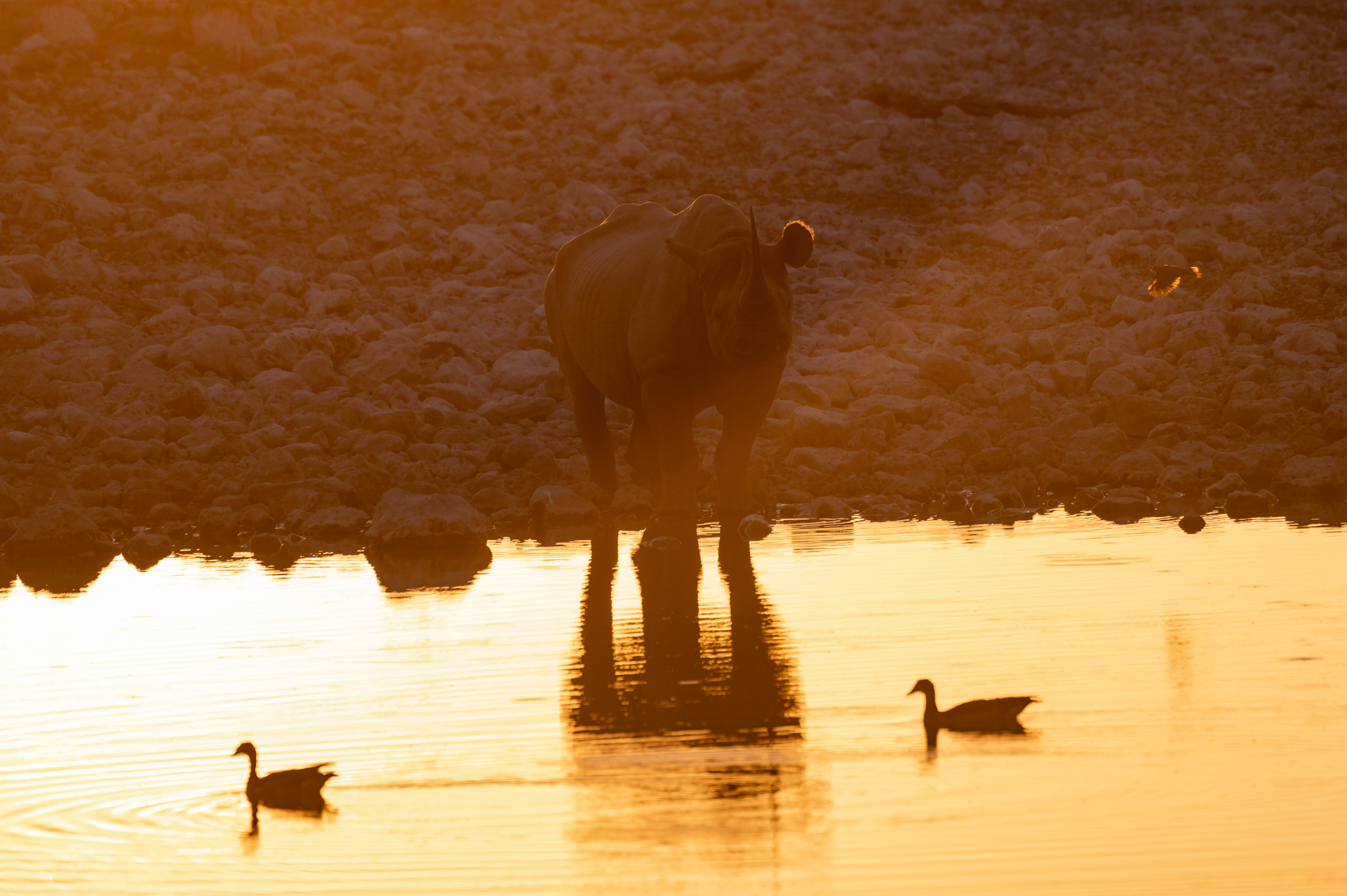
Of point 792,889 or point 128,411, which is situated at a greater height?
point 128,411

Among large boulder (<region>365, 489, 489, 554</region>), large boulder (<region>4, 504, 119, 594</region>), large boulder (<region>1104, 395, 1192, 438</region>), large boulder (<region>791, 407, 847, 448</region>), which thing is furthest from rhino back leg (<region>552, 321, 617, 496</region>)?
large boulder (<region>1104, 395, 1192, 438</region>)

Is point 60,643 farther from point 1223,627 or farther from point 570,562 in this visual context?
point 1223,627

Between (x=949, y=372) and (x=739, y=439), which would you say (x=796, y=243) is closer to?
(x=739, y=439)

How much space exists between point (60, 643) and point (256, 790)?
4.20m

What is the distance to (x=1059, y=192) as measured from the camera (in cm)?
2650

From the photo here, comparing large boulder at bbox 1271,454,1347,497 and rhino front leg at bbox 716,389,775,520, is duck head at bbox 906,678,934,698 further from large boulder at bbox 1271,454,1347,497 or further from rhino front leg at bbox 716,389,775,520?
large boulder at bbox 1271,454,1347,497

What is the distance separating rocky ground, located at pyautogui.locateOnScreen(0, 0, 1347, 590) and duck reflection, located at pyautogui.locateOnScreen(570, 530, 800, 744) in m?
3.47

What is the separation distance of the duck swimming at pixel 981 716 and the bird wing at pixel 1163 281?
11206 millimetres

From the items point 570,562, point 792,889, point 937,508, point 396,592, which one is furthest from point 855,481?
point 792,889

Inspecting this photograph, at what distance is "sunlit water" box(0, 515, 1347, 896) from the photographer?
229 inches

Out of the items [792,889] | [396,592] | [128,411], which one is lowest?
[792,889]

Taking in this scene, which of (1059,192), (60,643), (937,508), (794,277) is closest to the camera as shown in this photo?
(60,643)

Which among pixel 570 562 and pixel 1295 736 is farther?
pixel 570 562

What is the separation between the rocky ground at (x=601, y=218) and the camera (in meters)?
17.0
